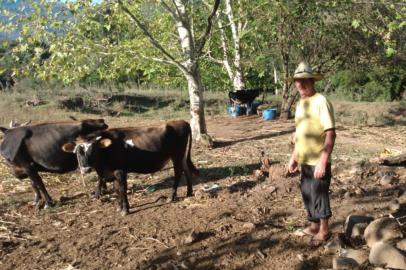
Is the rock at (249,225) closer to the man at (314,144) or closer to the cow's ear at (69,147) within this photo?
the man at (314,144)

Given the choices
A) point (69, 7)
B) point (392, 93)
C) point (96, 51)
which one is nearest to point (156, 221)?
point (69, 7)

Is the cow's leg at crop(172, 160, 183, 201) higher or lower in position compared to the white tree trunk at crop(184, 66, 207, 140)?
lower

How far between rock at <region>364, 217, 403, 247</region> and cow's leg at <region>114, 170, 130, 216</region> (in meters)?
3.50

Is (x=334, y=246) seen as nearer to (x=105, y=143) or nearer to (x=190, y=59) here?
(x=105, y=143)

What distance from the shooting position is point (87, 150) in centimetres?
704

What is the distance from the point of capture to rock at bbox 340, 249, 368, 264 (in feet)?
14.9

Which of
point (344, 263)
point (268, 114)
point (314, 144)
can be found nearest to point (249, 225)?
point (314, 144)

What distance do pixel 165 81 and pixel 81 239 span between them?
13.5 meters

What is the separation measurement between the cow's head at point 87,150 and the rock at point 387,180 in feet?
13.2

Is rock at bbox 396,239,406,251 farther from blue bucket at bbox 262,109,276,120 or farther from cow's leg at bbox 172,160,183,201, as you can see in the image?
blue bucket at bbox 262,109,276,120

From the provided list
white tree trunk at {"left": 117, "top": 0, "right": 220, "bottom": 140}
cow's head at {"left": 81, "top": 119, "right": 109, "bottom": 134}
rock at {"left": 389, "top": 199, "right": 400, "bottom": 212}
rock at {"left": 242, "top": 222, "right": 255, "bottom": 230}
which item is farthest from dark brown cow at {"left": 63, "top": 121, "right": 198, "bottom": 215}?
white tree trunk at {"left": 117, "top": 0, "right": 220, "bottom": 140}

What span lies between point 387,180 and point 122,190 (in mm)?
3871

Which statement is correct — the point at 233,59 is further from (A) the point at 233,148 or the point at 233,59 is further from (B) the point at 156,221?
(B) the point at 156,221

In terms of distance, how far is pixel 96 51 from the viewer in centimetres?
1109
